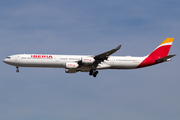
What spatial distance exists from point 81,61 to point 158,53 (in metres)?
17.3

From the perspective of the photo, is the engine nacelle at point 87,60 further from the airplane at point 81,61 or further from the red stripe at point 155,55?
the red stripe at point 155,55

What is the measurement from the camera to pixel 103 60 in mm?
56500

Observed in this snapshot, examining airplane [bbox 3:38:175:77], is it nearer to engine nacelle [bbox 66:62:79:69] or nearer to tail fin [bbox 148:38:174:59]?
engine nacelle [bbox 66:62:79:69]

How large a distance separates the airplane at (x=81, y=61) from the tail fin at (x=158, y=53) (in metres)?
0.38

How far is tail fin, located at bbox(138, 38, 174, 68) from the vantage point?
60.9 metres

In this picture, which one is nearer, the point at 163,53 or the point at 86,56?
the point at 86,56

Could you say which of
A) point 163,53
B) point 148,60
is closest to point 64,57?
point 148,60

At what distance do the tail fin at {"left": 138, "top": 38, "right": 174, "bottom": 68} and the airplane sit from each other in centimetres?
38

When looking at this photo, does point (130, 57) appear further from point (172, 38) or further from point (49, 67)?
point (49, 67)

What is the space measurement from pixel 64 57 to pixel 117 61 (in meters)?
10.2

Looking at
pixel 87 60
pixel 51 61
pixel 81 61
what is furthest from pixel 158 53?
pixel 51 61

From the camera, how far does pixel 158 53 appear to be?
206 ft

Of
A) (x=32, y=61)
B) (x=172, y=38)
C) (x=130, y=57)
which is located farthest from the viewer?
(x=172, y=38)

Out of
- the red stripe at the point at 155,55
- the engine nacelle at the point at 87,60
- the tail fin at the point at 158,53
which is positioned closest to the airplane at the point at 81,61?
the engine nacelle at the point at 87,60
